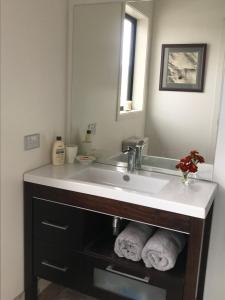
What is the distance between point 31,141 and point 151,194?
30.0 inches

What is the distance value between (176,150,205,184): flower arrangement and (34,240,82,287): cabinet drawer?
75 centimetres

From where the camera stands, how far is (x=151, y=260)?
65.1 inches

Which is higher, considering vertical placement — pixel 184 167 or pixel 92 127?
pixel 92 127

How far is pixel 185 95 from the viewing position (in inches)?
73.3

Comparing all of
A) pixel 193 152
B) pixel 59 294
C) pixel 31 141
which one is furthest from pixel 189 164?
pixel 59 294

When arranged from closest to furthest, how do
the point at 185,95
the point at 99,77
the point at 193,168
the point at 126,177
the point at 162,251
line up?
the point at 162,251
the point at 193,168
the point at 185,95
the point at 126,177
the point at 99,77

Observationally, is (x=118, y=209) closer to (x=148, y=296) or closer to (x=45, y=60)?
(x=148, y=296)

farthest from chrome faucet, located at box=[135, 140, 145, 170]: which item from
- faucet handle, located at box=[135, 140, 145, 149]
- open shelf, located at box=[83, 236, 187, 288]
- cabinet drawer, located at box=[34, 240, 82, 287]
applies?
cabinet drawer, located at box=[34, 240, 82, 287]

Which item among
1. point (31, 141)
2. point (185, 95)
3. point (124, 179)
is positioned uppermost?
point (185, 95)

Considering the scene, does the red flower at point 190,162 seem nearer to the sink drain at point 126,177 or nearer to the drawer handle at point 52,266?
the sink drain at point 126,177

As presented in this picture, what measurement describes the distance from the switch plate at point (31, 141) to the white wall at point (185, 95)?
664 millimetres

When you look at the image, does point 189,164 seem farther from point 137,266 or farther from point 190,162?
point 137,266

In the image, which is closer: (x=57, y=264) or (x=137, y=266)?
(x=137, y=266)

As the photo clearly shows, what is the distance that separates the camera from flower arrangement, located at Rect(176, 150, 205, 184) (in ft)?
5.78
